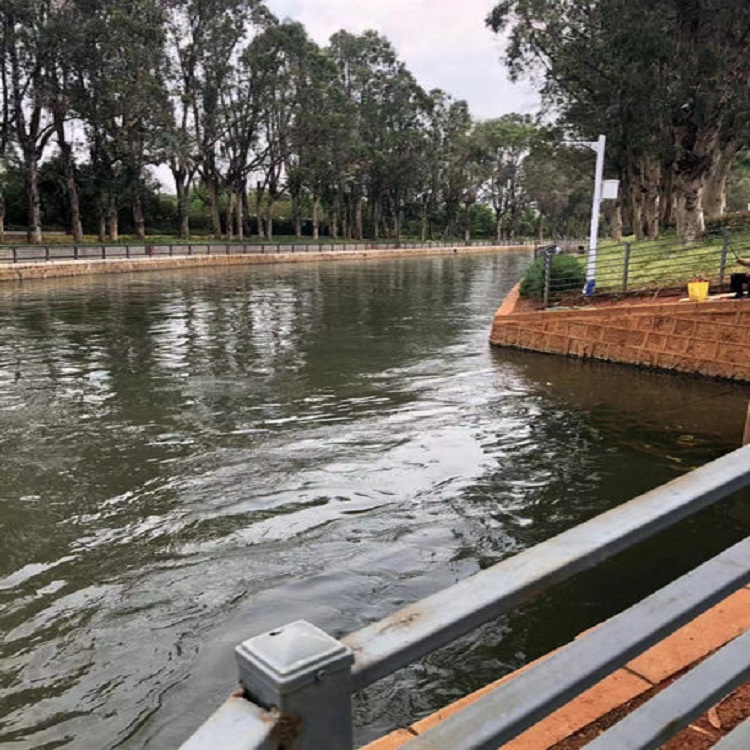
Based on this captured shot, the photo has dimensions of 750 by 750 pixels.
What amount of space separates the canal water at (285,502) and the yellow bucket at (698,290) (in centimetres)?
145

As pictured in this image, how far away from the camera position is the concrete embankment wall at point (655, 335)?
10.7 metres

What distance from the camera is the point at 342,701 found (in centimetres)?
110

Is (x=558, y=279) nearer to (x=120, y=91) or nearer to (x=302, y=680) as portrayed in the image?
(x=302, y=680)

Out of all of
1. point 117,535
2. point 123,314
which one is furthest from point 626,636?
point 123,314

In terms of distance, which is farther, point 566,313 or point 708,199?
point 708,199

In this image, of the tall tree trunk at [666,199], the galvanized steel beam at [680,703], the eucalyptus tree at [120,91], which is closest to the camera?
the galvanized steel beam at [680,703]

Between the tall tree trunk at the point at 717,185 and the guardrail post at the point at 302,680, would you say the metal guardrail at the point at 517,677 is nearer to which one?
the guardrail post at the point at 302,680

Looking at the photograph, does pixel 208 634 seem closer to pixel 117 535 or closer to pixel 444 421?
pixel 117 535

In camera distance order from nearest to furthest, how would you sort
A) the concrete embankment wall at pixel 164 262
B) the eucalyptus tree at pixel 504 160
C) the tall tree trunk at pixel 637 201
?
1. the concrete embankment wall at pixel 164 262
2. the tall tree trunk at pixel 637 201
3. the eucalyptus tree at pixel 504 160

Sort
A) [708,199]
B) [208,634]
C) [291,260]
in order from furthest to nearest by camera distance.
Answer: [291,260]
[708,199]
[208,634]

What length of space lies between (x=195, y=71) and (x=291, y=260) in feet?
51.6

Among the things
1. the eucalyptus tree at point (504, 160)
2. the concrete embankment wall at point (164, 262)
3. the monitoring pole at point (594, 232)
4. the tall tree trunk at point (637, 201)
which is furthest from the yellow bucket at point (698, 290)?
the eucalyptus tree at point (504, 160)

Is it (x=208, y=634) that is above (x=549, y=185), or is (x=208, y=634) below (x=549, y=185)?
below

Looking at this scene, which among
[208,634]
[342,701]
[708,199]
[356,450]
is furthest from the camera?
[708,199]
